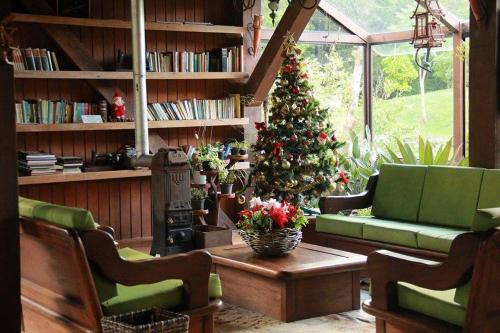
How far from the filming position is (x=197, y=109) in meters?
8.68

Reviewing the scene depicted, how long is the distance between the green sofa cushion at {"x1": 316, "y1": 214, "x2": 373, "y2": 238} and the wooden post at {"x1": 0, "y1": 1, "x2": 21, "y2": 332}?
321cm

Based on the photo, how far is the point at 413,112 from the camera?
944cm

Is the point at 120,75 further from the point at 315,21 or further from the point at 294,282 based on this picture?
the point at 294,282

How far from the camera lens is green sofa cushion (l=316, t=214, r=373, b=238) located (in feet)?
21.0

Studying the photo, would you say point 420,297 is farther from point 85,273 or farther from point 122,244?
point 122,244

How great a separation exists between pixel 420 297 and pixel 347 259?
1530mm

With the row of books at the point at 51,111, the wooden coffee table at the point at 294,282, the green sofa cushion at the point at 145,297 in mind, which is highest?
the row of books at the point at 51,111

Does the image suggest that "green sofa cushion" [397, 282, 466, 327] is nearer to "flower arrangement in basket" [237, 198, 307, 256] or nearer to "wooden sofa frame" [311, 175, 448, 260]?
"flower arrangement in basket" [237, 198, 307, 256]

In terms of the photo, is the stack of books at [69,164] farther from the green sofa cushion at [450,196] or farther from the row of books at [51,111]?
the green sofa cushion at [450,196]

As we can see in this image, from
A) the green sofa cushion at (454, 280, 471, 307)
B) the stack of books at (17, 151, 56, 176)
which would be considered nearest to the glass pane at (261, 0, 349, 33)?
the stack of books at (17, 151, 56, 176)

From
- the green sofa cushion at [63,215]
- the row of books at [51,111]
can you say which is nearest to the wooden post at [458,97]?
the row of books at [51,111]

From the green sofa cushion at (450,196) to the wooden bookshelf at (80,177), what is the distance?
3054mm

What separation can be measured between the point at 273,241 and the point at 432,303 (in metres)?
1.80

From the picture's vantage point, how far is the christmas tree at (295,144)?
302 inches
